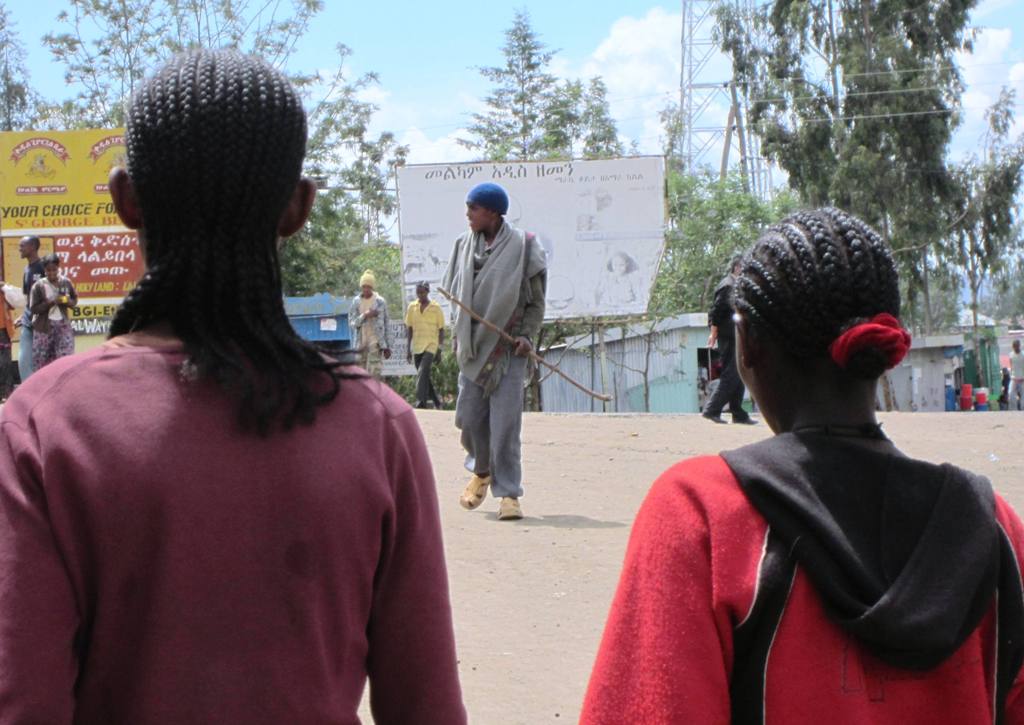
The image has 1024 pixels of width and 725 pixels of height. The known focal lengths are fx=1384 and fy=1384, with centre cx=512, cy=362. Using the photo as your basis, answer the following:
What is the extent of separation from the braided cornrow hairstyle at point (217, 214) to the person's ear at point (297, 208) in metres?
0.06

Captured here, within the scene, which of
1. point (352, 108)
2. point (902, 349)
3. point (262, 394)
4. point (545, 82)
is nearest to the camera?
point (262, 394)

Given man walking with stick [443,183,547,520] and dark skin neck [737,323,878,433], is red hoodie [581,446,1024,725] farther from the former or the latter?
man walking with stick [443,183,547,520]

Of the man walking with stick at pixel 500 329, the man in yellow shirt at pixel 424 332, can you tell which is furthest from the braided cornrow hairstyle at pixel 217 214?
the man in yellow shirt at pixel 424 332

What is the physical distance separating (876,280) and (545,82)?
43.0 meters

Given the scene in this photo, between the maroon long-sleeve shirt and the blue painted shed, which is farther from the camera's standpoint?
the blue painted shed

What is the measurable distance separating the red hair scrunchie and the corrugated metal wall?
25.6 m

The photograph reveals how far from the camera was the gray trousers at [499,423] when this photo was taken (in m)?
7.64

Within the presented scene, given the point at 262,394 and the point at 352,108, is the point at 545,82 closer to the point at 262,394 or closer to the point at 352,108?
the point at 352,108

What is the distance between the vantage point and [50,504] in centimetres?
155

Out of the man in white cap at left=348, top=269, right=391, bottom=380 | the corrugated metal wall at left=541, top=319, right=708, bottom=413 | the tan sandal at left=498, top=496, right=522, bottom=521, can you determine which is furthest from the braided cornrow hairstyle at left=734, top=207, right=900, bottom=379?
Answer: the corrugated metal wall at left=541, top=319, right=708, bottom=413

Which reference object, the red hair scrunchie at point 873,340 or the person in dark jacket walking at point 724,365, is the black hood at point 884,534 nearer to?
the red hair scrunchie at point 873,340

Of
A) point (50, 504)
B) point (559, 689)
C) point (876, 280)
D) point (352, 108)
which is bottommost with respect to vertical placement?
point (559, 689)

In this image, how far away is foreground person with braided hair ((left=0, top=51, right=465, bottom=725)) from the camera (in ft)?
5.15

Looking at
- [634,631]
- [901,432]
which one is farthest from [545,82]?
[634,631]
